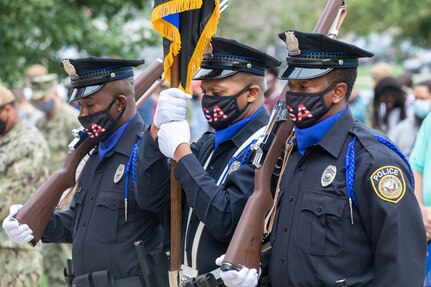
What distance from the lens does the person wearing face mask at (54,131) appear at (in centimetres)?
879

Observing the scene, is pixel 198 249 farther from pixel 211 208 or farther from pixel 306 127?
pixel 306 127

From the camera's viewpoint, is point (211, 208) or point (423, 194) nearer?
point (211, 208)

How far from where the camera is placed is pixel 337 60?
406 cm

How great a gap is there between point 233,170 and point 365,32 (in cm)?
2700

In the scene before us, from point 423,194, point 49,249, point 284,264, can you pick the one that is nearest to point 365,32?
point 49,249

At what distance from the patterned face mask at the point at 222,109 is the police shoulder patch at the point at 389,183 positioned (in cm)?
110

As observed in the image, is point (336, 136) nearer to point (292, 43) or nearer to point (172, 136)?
point (292, 43)

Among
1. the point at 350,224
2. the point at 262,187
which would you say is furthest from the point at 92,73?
the point at 350,224

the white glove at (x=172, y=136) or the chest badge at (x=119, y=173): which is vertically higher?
the white glove at (x=172, y=136)

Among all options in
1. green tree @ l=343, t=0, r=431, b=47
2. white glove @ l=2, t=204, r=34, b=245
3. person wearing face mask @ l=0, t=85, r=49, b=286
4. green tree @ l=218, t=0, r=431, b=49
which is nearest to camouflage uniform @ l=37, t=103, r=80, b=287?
person wearing face mask @ l=0, t=85, r=49, b=286

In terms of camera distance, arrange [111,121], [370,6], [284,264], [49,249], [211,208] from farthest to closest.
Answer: [370,6] < [49,249] < [111,121] < [211,208] < [284,264]

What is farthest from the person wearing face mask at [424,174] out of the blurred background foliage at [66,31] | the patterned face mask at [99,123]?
the blurred background foliage at [66,31]

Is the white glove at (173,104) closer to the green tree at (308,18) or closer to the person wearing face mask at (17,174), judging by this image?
the person wearing face mask at (17,174)

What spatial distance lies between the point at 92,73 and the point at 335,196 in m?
2.17
